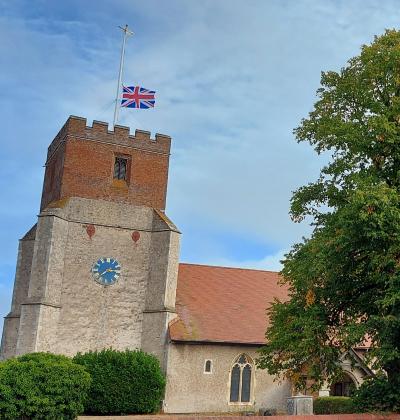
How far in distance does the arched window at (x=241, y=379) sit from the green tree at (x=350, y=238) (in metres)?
10.5

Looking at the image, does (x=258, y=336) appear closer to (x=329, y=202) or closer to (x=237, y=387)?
(x=237, y=387)

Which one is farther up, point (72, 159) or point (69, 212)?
point (72, 159)

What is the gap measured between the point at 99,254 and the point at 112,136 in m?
6.58

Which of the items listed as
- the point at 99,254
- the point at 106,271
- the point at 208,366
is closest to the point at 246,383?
the point at 208,366

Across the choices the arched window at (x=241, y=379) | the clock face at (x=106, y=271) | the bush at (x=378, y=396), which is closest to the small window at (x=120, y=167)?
the clock face at (x=106, y=271)

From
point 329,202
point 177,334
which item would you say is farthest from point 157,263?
point 329,202

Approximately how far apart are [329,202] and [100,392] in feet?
44.2

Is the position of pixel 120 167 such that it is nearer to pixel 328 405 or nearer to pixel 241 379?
pixel 241 379

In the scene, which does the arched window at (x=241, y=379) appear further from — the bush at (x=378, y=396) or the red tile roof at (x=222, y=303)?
the bush at (x=378, y=396)

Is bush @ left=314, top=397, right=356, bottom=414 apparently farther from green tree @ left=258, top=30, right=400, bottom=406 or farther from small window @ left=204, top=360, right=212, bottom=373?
green tree @ left=258, top=30, right=400, bottom=406

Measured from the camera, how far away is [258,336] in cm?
3138

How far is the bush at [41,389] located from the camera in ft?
63.9

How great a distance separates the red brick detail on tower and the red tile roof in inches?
206

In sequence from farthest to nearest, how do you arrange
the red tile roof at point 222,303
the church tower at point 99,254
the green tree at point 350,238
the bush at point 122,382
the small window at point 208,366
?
the red tile roof at point 222,303 → the small window at point 208,366 → the church tower at point 99,254 → the bush at point 122,382 → the green tree at point 350,238
